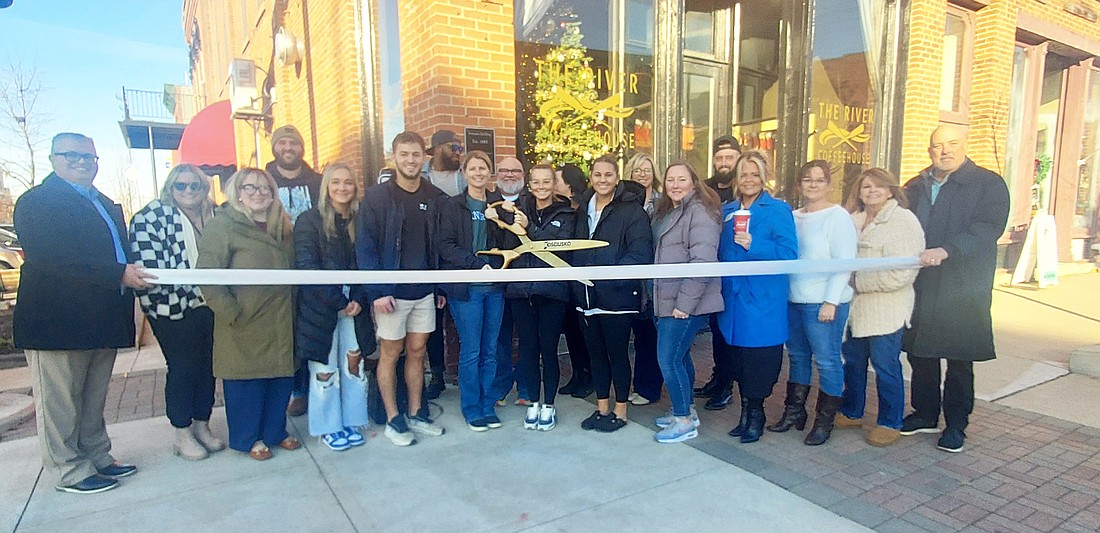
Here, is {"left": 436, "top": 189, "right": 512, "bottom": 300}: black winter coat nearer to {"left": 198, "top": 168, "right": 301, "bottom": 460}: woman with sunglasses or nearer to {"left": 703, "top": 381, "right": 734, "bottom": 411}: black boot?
{"left": 198, "top": 168, "right": 301, "bottom": 460}: woman with sunglasses

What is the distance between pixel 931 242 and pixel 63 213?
492 cm

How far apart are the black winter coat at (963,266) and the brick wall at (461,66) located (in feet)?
11.0

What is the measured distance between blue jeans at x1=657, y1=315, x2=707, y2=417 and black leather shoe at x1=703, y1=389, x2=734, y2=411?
669 mm

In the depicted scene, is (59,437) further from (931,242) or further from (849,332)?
(931,242)

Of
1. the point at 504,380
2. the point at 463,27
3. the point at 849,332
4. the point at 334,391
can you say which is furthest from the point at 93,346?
the point at 849,332

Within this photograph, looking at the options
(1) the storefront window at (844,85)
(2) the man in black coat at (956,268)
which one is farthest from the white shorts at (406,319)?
(1) the storefront window at (844,85)

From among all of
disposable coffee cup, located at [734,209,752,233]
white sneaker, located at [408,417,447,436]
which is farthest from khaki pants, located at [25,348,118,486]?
disposable coffee cup, located at [734,209,752,233]

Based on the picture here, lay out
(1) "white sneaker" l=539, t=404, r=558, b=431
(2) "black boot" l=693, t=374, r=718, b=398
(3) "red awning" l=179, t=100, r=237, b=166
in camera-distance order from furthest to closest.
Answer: (3) "red awning" l=179, t=100, r=237, b=166
(2) "black boot" l=693, t=374, r=718, b=398
(1) "white sneaker" l=539, t=404, r=558, b=431

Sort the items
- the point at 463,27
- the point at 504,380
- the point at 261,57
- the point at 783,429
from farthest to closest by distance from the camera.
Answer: the point at 261,57
the point at 463,27
the point at 504,380
the point at 783,429

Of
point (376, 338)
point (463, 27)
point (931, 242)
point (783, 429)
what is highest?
point (463, 27)

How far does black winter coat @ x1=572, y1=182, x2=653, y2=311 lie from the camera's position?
3.88 m

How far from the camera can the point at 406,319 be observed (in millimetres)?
3863

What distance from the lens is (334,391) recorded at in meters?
3.83

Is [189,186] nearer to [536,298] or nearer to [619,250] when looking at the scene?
[536,298]
